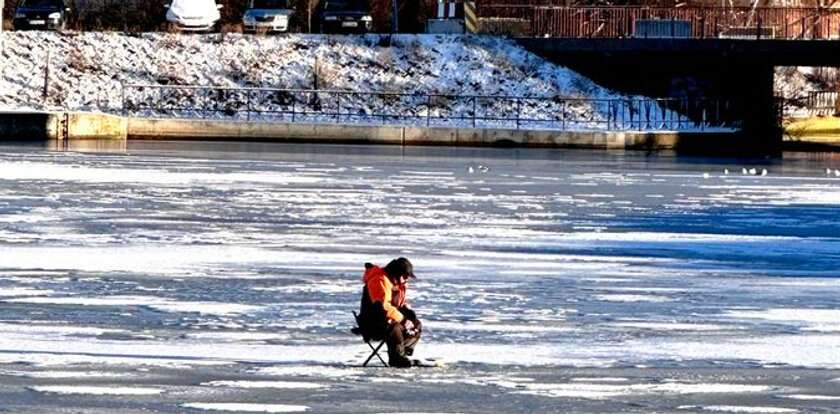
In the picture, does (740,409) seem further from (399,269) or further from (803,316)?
(803,316)

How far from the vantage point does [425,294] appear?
20000 mm

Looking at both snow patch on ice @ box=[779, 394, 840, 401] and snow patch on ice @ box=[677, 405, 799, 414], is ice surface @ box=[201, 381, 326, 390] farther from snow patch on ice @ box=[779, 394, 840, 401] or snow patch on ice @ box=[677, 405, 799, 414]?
snow patch on ice @ box=[779, 394, 840, 401]

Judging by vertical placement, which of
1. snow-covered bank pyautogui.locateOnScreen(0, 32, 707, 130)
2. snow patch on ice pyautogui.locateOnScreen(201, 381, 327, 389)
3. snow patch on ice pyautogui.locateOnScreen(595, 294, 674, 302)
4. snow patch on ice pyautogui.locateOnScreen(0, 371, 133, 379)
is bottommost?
snow patch on ice pyautogui.locateOnScreen(201, 381, 327, 389)

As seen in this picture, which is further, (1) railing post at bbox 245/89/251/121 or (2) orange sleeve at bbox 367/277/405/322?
(1) railing post at bbox 245/89/251/121

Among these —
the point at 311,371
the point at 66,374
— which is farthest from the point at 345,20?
the point at 66,374

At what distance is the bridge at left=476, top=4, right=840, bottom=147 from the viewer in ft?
216

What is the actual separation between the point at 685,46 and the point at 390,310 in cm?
5238

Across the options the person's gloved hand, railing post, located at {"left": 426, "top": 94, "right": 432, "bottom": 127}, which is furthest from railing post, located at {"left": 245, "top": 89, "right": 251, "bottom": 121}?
the person's gloved hand

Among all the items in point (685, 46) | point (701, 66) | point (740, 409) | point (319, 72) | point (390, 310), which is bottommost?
point (740, 409)

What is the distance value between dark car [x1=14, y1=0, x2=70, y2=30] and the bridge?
47.6 ft

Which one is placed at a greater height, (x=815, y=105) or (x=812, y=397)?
(x=815, y=105)

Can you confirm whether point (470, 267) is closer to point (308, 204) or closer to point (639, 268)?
point (639, 268)

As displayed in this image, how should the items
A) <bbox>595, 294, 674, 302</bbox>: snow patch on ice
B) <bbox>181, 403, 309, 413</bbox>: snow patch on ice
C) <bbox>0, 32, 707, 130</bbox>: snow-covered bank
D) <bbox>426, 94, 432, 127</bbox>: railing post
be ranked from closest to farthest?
<bbox>181, 403, 309, 413</bbox>: snow patch on ice → <bbox>595, 294, 674, 302</bbox>: snow patch on ice → <bbox>426, 94, 432, 127</bbox>: railing post → <bbox>0, 32, 707, 130</bbox>: snow-covered bank

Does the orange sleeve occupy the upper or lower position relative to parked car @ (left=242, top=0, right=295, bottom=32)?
lower
